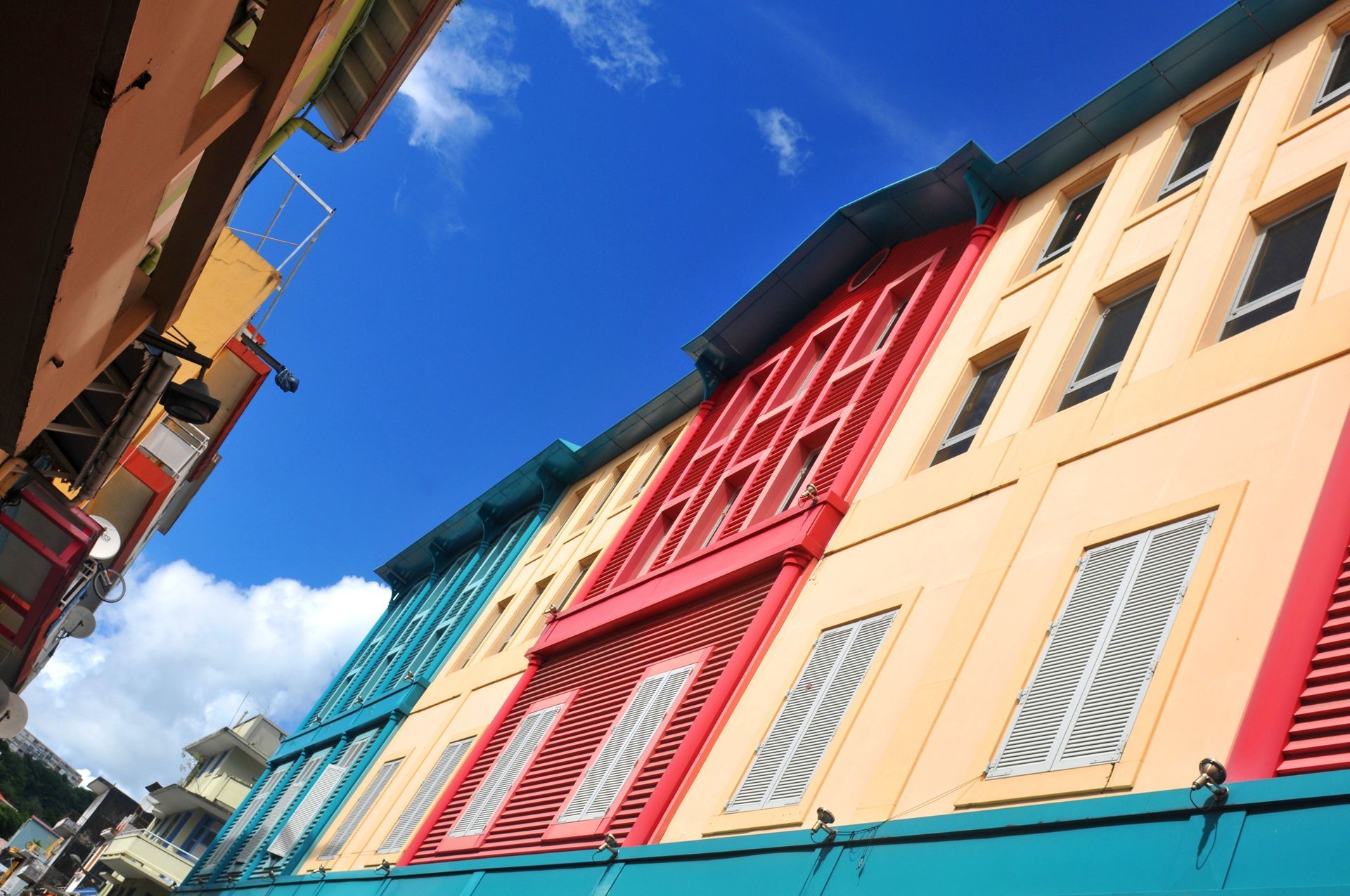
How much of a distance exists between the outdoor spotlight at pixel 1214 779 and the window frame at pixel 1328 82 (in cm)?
775

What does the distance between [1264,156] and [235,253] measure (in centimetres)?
1621

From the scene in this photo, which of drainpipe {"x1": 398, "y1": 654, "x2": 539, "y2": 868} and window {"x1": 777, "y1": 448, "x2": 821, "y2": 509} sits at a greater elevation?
window {"x1": 777, "y1": 448, "x2": 821, "y2": 509}

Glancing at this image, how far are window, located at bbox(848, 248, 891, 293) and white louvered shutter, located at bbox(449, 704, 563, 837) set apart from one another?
8177 mm

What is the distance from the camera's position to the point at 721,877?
9.38 meters

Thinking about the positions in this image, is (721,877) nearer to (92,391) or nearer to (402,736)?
(92,391)

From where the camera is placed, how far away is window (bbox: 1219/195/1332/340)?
9.38 m

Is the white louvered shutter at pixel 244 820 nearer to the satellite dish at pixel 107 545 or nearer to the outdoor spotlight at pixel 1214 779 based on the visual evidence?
the satellite dish at pixel 107 545

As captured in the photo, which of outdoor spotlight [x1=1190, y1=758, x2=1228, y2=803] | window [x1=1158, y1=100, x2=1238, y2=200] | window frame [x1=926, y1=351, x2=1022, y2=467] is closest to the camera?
outdoor spotlight [x1=1190, y1=758, x2=1228, y2=803]

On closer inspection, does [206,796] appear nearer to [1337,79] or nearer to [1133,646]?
[1133,646]

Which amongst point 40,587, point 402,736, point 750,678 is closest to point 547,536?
point 402,736

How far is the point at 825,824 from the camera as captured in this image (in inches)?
335

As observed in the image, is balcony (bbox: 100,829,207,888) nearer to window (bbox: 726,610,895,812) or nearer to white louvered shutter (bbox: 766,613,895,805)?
window (bbox: 726,610,895,812)

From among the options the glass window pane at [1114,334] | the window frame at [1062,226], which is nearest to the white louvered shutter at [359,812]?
the window frame at [1062,226]

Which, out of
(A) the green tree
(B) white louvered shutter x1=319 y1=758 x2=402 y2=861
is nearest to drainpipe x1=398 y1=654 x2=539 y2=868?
(B) white louvered shutter x1=319 y1=758 x2=402 y2=861
